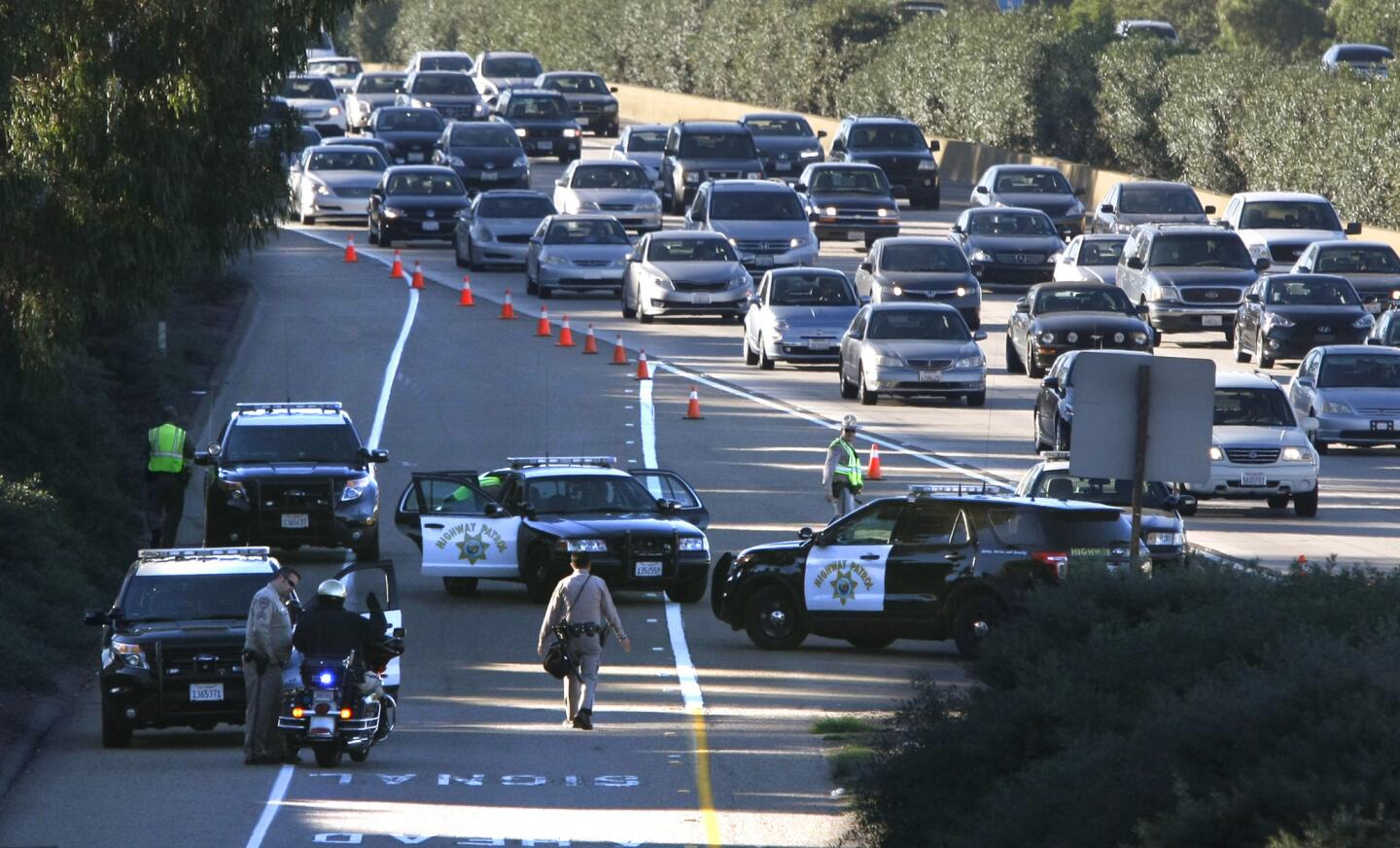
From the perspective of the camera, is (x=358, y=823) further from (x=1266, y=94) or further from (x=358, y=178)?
(x=1266, y=94)

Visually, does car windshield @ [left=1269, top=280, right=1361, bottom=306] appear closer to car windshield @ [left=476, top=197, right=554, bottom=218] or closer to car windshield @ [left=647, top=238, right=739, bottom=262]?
car windshield @ [left=647, top=238, right=739, bottom=262]

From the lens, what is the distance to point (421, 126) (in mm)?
62500

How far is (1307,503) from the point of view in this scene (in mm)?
28844

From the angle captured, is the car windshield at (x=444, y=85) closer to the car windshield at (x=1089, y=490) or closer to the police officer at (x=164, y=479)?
the police officer at (x=164, y=479)

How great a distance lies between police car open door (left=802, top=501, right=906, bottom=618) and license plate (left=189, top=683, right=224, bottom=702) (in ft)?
19.1

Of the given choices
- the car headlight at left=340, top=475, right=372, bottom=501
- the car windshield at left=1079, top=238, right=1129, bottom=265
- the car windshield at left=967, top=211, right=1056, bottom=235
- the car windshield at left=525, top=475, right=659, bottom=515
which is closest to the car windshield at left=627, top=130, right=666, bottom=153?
the car windshield at left=967, top=211, right=1056, bottom=235

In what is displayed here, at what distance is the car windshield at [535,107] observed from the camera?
66.0 m

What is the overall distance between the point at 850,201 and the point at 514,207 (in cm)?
767

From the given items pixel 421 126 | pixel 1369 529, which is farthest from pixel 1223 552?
pixel 421 126

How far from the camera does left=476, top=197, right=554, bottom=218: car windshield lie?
4828cm

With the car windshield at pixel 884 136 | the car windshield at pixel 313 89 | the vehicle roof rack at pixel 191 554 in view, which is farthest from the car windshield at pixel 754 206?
the vehicle roof rack at pixel 191 554

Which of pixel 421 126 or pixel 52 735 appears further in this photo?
pixel 421 126

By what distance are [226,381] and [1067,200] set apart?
902 inches

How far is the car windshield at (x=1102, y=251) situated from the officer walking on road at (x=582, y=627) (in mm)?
27741
